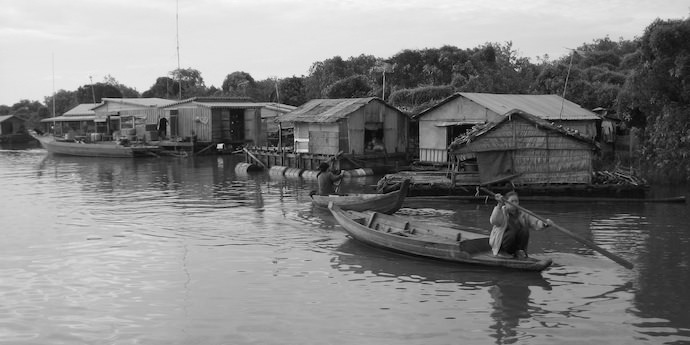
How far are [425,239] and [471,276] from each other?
145 centimetres

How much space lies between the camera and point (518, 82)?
38875 millimetres

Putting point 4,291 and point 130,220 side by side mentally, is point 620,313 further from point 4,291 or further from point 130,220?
point 130,220

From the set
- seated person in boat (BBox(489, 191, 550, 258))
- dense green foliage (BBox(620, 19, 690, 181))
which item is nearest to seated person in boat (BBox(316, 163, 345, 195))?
seated person in boat (BBox(489, 191, 550, 258))

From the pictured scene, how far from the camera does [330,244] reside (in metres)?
14.9

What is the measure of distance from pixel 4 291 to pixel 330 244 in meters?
6.50

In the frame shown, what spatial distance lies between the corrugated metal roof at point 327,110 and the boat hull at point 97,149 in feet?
46.4

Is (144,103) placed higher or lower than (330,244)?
higher

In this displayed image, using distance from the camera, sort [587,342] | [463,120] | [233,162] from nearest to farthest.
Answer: [587,342] < [463,120] < [233,162]

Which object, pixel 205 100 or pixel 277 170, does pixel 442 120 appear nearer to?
pixel 277 170

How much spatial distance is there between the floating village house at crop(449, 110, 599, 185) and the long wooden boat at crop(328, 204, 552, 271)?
227 inches

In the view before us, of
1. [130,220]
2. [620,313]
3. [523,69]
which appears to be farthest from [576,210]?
[523,69]

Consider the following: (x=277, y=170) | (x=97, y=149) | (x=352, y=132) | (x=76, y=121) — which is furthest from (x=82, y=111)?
(x=352, y=132)

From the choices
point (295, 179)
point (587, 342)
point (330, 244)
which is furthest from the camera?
point (295, 179)

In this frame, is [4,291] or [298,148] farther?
[298,148]
